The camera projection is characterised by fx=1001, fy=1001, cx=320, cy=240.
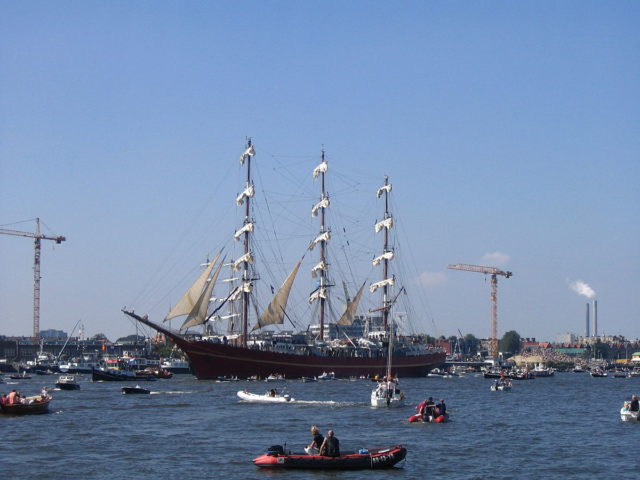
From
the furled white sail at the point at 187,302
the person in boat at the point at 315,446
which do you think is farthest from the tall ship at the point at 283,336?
the person in boat at the point at 315,446

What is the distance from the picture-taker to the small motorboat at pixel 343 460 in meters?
43.5

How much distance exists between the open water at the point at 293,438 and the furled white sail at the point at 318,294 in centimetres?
6352

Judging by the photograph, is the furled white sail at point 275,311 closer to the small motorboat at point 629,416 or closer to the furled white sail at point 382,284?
the furled white sail at point 382,284

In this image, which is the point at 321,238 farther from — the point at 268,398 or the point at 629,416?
the point at 629,416

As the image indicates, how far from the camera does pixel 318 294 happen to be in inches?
5906

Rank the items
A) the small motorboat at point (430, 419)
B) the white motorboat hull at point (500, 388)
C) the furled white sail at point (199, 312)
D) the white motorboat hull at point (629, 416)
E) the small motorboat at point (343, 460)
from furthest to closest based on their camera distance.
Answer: the furled white sail at point (199, 312)
the white motorboat hull at point (500, 388)
the white motorboat hull at point (629, 416)
the small motorboat at point (430, 419)
the small motorboat at point (343, 460)

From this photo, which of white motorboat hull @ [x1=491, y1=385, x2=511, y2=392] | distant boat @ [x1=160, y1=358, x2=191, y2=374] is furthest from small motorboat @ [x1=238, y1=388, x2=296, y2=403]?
distant boat @ [x1=160, y1=358, x2=191, y2=374]

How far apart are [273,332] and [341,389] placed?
125 ft

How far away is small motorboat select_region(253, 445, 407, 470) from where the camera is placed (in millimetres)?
43531

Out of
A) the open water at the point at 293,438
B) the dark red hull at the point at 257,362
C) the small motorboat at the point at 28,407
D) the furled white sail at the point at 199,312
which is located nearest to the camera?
the open water at the point at 293,438

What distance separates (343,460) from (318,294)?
10645cm

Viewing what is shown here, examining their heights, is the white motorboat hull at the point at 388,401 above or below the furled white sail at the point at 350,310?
below

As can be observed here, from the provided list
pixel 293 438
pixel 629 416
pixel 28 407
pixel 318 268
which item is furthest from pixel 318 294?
pixel 293 438

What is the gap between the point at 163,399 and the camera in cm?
8569
